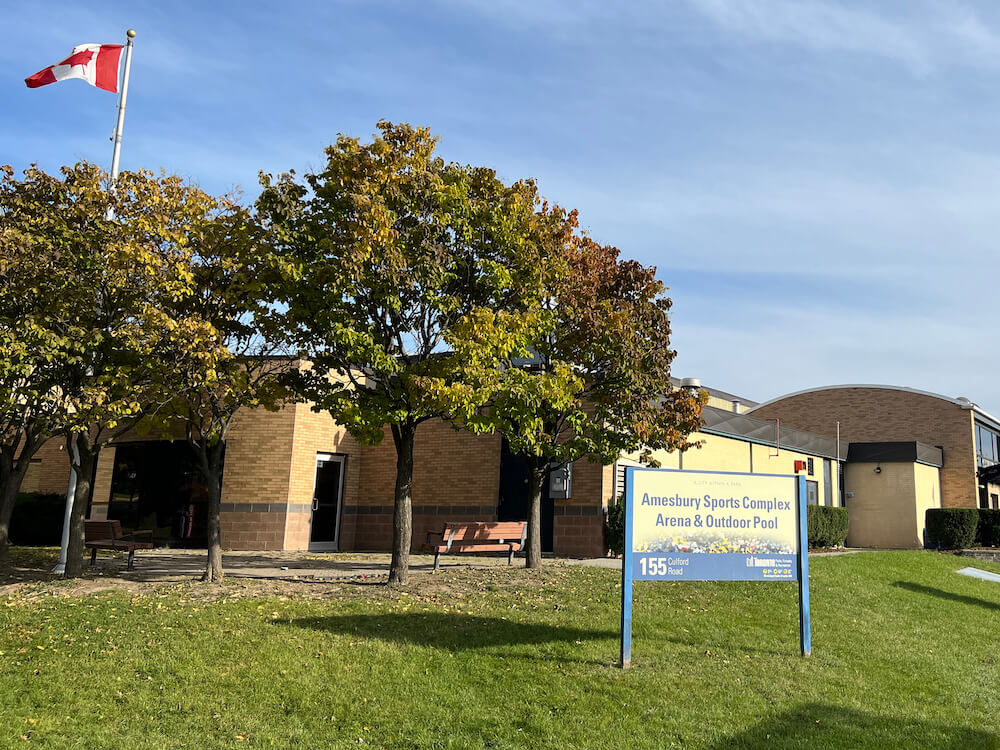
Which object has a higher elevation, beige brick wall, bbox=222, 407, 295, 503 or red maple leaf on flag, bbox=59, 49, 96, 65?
red maple leaf on flag, bbox=59, 49, 96, 65

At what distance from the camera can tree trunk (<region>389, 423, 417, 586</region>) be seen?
1231cm

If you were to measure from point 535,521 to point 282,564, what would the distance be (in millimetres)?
4884

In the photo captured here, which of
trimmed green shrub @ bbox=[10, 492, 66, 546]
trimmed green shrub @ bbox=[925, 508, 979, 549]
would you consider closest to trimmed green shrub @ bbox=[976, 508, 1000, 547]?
trimmed green shrub @ bbox=[925, 508, 979, 549]

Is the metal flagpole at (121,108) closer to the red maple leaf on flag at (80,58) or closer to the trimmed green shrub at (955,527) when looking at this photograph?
the red maple leaf on flag at (80,58)

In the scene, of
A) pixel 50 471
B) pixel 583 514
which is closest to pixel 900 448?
pixel 583 514

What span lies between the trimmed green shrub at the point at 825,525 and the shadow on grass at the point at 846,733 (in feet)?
55.1

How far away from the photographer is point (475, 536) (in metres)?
15.4

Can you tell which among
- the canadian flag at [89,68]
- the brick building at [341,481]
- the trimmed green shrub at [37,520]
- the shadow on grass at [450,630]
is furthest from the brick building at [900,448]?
the canadian flag at [89,68]

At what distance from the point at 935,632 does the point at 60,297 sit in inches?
512

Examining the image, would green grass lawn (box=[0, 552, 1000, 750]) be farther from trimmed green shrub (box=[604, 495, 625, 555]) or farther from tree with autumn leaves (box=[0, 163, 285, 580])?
trimmed green shrub (box=[604, 495, 625, 555])

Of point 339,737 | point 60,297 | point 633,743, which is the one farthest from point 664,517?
point 60,297

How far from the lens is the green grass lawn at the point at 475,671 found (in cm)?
668

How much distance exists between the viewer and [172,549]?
20.1m

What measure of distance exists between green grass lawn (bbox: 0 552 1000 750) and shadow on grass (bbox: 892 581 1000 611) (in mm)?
2684
